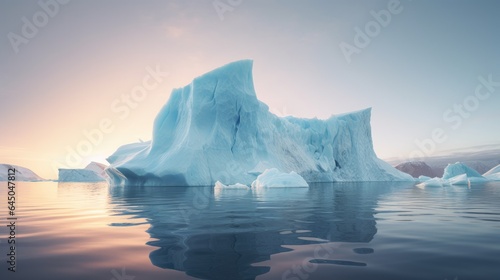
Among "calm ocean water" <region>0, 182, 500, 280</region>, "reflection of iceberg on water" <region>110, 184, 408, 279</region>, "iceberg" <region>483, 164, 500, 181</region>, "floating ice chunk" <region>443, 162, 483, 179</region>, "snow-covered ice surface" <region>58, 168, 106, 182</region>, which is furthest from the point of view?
"snow-covered ice surface" <region>58, 168, 106, 182</region>

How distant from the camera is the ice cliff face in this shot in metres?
25.1

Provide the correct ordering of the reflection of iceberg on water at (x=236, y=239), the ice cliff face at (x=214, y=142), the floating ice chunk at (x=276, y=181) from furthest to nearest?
the ice cliff face at (x=214, y=142), the floating ice chunk at (x=276, y=181), the reflection of iceberg on water at (x=236, y=239)

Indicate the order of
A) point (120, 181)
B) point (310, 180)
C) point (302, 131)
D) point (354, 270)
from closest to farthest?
point (354, 270)
point (120, 181)
point (310, 180)
point (302, 131)

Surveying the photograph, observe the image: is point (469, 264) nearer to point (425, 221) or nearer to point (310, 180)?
point (425, 221)

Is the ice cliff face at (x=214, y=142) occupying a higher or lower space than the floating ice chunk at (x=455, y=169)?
higher

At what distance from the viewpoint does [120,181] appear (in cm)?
3023

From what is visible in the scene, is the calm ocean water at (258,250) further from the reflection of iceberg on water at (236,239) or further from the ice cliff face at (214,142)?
the ice cliff face at (214,142)

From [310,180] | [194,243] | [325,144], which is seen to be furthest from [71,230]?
[325,144]

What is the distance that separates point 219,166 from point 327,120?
1923cm

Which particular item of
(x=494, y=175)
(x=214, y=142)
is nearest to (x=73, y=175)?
(x=214, y=142)

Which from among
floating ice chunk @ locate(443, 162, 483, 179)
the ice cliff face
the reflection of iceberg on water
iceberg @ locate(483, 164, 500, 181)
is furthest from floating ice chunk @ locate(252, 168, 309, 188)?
iceberg @ locate(483, 164, 500, 181)

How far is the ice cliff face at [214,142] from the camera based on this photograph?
2512cm

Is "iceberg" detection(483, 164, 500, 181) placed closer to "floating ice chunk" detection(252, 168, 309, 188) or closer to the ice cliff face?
the ice cliff face

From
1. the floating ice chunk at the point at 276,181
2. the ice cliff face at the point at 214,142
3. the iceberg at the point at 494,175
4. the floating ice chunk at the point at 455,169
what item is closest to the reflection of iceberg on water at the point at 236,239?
the floating ice chunk at the point at 276,181
